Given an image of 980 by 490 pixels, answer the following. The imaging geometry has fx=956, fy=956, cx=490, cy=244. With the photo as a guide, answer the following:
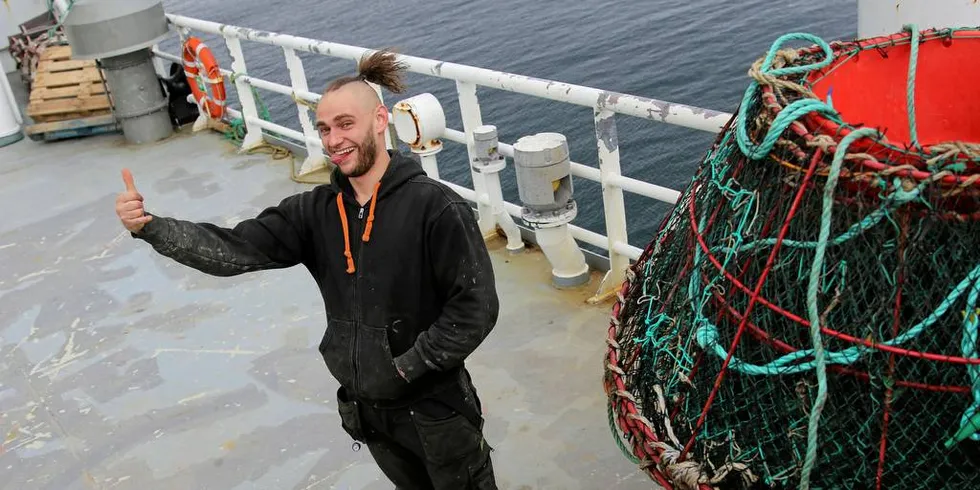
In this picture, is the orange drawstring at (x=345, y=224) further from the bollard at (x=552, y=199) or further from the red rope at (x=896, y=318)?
the bollard at (x=552, y=199)

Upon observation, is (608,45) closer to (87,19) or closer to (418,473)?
(87,19)

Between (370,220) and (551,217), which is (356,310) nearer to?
(370,220)

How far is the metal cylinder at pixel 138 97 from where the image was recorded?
8328mm

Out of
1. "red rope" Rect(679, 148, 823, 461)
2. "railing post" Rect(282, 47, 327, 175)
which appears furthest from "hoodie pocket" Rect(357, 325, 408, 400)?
"railing post" Rect(282, 47, 327, 175)

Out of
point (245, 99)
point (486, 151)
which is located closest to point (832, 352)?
point (486, 151)

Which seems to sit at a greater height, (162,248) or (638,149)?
(162,248)

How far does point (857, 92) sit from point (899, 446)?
1031mm

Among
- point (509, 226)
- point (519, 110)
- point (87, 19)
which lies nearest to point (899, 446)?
point (509, 226)

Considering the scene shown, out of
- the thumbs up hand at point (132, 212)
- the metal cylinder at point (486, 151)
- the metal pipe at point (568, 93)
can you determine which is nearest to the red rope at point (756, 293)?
the thumbs up hand at point (132, 212)

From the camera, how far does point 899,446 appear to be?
1.98 metres

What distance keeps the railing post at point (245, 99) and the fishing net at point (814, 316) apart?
19.3 feet

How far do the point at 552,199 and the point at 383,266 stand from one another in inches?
81.9

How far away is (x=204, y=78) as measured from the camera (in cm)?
822

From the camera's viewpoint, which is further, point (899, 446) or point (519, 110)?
point (519, 110)
